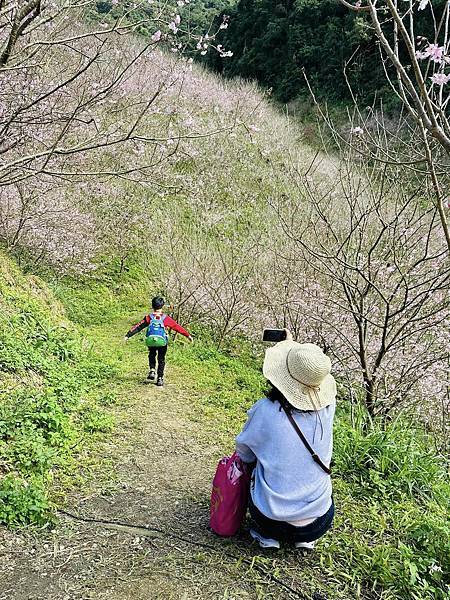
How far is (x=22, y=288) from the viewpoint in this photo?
7211 mm

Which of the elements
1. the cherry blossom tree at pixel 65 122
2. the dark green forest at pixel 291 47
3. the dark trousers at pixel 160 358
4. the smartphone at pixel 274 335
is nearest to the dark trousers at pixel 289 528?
the smartphone at pixel 274 335

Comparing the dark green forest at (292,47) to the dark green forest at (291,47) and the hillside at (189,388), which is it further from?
the hillside at (189,388)

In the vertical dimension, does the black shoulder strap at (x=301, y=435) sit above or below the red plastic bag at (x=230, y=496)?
above

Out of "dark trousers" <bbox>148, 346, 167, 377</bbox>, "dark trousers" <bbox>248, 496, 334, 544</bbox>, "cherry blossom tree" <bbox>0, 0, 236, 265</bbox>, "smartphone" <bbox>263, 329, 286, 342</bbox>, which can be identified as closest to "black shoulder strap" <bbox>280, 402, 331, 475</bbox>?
"dark trousers" <bbox>248, 496, 334, 544</bbox>

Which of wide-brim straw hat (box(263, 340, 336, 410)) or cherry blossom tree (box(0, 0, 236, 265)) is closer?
wide-brim straw hat (box(263, 340, 336, 410))

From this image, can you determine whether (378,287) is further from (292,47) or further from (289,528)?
(292,47)

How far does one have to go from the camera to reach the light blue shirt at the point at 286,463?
2.72 meters

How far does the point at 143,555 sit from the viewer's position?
9.16ft

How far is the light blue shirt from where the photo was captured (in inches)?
107

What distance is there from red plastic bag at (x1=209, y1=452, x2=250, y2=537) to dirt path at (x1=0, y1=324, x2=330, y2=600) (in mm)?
108

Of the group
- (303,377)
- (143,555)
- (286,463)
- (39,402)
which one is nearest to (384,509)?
(286,463)

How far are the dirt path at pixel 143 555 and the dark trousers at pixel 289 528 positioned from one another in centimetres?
13

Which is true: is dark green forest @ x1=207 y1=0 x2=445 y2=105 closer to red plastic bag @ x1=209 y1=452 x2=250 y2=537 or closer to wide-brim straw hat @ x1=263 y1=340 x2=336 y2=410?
wide-brim straw hat @ x1=263 y1=340 x2=336 y2=410

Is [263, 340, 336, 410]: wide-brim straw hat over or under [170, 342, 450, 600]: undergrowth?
over
